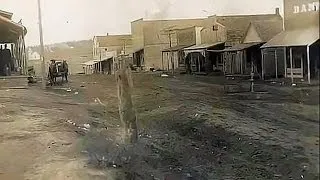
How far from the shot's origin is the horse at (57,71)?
1735 mm

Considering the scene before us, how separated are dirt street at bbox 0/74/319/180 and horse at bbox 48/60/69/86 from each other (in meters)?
0.04

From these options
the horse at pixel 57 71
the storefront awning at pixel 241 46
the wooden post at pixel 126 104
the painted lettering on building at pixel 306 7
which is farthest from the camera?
the horse at pixel 57 71

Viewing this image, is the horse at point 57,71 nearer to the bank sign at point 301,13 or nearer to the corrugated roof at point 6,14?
the corrugated roof at point 6,14

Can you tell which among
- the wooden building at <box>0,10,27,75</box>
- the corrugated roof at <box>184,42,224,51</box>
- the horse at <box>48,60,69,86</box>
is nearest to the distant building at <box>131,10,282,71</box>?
the corrugated roof at <box>184,42,224,51</box>

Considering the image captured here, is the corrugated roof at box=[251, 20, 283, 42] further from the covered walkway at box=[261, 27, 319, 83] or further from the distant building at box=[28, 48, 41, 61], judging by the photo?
the distant building at box=[28, 48, 41, 61]

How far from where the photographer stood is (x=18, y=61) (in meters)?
1.78

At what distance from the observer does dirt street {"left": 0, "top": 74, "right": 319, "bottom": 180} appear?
1.41 metres

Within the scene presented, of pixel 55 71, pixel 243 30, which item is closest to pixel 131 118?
pixel 55 71

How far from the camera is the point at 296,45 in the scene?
1.39 metres

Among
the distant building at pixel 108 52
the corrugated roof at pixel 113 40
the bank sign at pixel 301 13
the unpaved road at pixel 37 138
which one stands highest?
the bank sign at pixel 301 13

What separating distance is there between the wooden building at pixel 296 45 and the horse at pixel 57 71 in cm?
66

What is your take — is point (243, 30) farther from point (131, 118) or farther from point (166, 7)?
point (131, 118)

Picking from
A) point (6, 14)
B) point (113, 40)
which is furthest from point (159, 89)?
point (6, 14)

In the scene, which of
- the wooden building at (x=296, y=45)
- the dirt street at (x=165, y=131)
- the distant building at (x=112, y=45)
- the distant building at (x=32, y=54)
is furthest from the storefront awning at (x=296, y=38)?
the distant building at (x=32, y=54)
